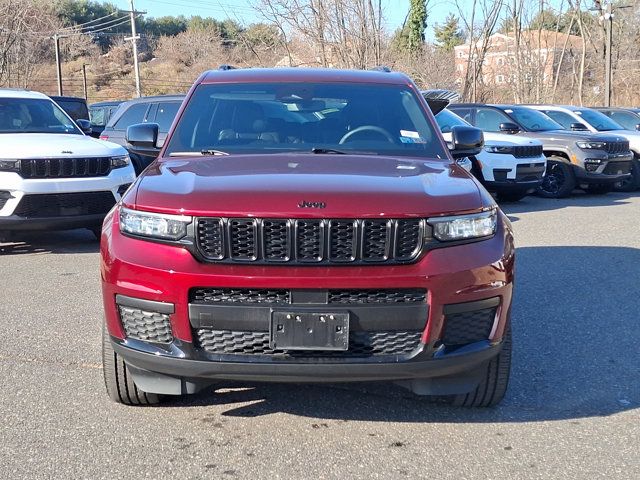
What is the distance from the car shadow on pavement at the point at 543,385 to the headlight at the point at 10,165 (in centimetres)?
475

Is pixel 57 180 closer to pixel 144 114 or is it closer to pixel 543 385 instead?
pixel 144 114

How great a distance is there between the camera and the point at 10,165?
7.98m

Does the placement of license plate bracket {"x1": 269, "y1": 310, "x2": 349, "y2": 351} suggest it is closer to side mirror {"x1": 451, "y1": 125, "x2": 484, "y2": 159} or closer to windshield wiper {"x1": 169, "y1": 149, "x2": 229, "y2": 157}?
windshield wiper {"x1": 169, "y1": 149, "x2": 229, "y2": 157}

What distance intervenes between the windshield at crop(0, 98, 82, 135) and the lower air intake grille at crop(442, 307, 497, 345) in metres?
7.35

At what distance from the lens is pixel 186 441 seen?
3629mm

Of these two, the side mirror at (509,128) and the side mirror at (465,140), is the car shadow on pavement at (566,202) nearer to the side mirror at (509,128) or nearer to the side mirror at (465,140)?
the side mirror at (509,128)

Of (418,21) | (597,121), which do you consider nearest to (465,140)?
(597,121)

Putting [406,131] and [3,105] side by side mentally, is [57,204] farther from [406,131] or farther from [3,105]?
[406,131]

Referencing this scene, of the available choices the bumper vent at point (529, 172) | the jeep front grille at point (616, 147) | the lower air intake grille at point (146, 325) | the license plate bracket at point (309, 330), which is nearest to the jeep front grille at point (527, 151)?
the bumper vent at point (529, 172)

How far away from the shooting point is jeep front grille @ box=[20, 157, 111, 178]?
8039 millimetres

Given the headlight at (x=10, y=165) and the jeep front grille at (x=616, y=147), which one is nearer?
the headlight at (x=10, y=165)

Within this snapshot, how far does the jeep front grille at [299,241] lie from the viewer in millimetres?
3350

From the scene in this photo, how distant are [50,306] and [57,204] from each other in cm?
229

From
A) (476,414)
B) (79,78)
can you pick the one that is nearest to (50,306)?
(476,414)
